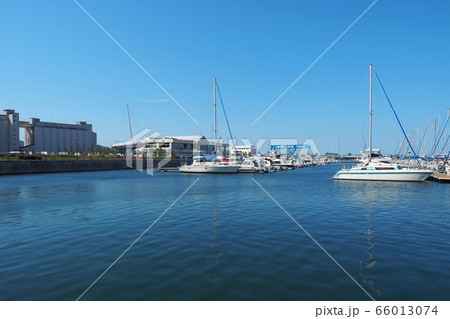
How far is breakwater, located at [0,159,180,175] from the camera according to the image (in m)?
74.0

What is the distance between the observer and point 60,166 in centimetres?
8738

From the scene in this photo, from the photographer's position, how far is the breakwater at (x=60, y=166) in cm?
7399

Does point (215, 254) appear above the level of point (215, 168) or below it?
below

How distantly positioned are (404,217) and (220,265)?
14884mm

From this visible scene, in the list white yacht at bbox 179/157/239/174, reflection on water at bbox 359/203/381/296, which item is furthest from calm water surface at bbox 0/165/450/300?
white yacht at bbox 179/157/239/174

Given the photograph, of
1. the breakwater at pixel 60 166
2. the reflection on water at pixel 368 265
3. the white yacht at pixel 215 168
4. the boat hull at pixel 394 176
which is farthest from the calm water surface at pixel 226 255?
the breakwater at pixel 60 166

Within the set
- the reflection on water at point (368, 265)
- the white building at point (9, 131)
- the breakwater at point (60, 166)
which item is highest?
the white building at point (9, 131)

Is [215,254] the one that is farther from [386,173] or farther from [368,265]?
[386,173]

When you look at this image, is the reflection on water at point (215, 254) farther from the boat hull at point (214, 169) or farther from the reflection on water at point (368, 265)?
the boat hull at point (214, 169)

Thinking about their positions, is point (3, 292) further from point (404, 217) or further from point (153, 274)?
point (404, 217)

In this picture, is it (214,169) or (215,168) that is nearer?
(215,168)

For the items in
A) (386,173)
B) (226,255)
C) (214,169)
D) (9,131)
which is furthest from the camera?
(9,131)

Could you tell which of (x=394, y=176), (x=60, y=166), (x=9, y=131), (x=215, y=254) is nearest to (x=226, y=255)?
(x=215, y=254)
